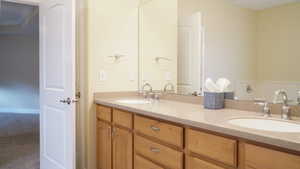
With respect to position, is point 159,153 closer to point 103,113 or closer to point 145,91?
point 103,113

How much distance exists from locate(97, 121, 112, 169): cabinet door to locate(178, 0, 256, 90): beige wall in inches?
43.6

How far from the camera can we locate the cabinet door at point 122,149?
197 centimetres

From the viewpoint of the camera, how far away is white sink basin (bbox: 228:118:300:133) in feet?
4.29

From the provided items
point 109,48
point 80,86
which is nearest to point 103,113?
point 80,86

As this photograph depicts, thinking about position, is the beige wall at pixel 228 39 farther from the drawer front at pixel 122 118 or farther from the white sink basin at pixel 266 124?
the drawer front at pixel 122 118

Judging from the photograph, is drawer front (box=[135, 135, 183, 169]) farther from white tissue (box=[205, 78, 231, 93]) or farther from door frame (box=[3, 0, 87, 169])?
door frame (box=[3, 0, 87, 169])

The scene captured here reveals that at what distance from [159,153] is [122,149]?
54 cm

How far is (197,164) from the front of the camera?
4.37 feet

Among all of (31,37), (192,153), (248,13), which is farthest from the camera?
(31,37)

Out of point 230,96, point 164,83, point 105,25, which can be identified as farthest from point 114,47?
point 230,96

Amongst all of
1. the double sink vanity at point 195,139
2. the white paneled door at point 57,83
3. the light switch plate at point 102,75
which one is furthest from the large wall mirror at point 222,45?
the white paneled door at point 57,83

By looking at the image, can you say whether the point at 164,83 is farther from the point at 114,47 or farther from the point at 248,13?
the point at 248,13

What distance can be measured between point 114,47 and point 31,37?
17.4ft

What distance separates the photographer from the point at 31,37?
6.84 metres
